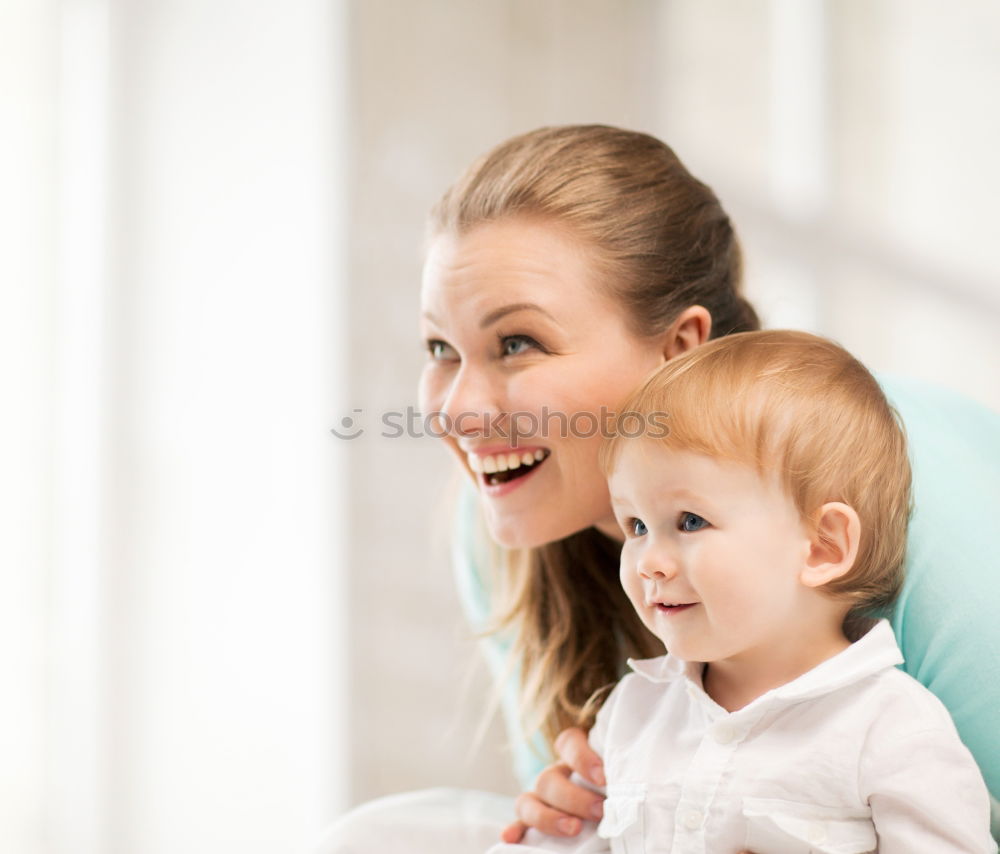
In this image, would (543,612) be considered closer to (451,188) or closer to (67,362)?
(451,188)

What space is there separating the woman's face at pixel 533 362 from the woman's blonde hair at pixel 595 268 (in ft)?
0.09

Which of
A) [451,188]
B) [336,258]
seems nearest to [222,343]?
[336,258]

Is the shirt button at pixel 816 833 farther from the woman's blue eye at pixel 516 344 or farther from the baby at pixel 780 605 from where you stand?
the woman's blue eye at pixel 516 344

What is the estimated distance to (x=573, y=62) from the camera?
2389 millimetres

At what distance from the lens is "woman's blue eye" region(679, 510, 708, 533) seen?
947mm

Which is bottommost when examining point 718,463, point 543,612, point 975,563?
point 543,612

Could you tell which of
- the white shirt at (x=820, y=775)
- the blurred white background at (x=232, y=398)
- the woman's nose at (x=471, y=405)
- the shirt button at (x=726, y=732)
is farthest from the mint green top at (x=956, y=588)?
the blurred white background at (x=232, y=398)

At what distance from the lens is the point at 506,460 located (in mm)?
1275

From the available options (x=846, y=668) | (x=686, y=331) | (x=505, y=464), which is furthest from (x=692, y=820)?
(x=686, y=331)

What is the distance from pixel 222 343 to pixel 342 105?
487 millimetres

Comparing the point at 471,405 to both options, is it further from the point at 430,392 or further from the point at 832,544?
the point at 832,544

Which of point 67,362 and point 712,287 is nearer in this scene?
point 712,287

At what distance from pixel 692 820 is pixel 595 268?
0.60 meters

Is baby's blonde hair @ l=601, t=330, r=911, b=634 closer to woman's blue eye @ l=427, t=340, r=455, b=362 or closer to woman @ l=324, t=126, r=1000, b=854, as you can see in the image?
woman @ l=324, t=126, r=1000, b=854
